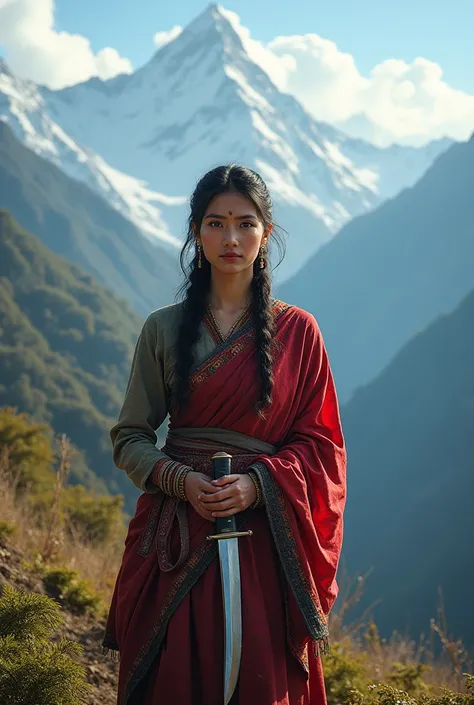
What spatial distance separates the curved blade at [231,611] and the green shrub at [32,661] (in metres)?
0.54

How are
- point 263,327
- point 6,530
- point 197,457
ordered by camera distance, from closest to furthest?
point 197,457
point 263,327
point 6,530

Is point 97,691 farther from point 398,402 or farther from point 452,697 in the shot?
point 398,402

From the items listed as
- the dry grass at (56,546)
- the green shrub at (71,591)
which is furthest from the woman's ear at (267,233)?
the dry grass at (56,546)

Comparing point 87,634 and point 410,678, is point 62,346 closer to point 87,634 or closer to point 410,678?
point 87,634

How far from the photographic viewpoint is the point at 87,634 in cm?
438

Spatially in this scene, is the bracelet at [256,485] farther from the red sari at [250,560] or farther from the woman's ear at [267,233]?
the woman's ear at [267,233]

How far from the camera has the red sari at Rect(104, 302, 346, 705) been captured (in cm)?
256

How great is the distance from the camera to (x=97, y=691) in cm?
375

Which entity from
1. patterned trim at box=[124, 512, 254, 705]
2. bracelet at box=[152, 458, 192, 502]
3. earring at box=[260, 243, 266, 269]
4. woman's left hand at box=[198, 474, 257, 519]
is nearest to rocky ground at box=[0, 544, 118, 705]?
patterned trim at box=[124, 512, 254, 705]

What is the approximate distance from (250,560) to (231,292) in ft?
3.14

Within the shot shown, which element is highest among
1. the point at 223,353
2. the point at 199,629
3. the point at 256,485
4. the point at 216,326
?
the point at 216,326

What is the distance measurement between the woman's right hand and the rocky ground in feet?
4.47

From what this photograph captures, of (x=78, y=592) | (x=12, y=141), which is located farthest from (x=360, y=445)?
(x=12, y=141)

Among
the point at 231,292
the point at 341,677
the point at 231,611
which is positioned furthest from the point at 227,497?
the point at 341,677
